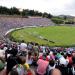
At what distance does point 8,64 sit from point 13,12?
116m

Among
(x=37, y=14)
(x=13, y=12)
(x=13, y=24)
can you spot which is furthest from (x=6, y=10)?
(x=13, y=24)

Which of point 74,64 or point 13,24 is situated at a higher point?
point 74,64

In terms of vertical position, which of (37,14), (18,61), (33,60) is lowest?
(37,14)

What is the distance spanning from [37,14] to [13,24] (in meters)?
53.7

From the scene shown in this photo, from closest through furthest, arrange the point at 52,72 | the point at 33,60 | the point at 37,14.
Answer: the point at 52,72 → the point at 33,60 → the point at 37,14

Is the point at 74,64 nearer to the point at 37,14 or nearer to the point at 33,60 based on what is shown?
the point at 33,60

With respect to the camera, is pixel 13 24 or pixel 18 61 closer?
pixel 18 61

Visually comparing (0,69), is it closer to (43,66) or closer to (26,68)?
(26,68)

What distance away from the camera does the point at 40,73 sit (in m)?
8.43

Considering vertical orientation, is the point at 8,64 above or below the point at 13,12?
above

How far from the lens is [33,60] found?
10.1 metres

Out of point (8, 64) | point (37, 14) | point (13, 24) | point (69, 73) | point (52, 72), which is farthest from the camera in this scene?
point (37, 14)

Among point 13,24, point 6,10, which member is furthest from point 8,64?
point 6,10

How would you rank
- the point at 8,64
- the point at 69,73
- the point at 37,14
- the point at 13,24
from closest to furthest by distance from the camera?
the point at 69,73 → the point at 8,64 → the point at 13,24 → the point at 37,14
